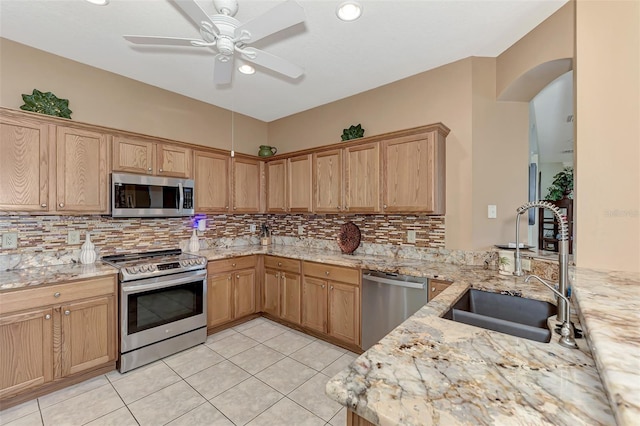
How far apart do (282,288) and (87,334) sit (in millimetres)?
1843

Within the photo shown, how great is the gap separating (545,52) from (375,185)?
5.53ft

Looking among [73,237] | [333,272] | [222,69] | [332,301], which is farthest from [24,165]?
[332,301]

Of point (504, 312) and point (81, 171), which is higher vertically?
point (81, 171)

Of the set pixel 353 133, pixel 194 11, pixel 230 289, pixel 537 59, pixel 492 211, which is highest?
pixel 537 59

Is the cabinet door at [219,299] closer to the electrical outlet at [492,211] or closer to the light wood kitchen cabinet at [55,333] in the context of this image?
the light wood kitchen cabinet at [55,333]

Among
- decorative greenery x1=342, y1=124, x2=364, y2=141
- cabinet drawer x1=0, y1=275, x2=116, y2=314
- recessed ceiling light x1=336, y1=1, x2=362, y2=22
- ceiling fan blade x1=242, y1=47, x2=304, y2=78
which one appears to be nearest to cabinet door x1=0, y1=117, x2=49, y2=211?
cabinet drawer x1=0, y1=275, x2=116, y2=314

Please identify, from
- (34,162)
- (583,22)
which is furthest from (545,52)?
(34,162)

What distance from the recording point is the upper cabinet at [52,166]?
7.21ft

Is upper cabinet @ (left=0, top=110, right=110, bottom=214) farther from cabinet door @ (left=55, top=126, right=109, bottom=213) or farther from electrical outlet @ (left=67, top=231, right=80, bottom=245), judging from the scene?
electrical outlet @ (left=67, top=231, right=80, bottom=245)

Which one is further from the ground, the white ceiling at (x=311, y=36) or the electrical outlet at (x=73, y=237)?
the white ceiling at (x=311, y=36)

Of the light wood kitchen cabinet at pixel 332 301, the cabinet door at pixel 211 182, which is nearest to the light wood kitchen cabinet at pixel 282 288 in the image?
the light wood kitchen cabinet at pixel 332 301

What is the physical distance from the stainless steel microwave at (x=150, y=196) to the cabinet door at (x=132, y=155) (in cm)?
10

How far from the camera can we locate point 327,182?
3330mm

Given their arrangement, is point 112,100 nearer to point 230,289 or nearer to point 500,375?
point 230,289
